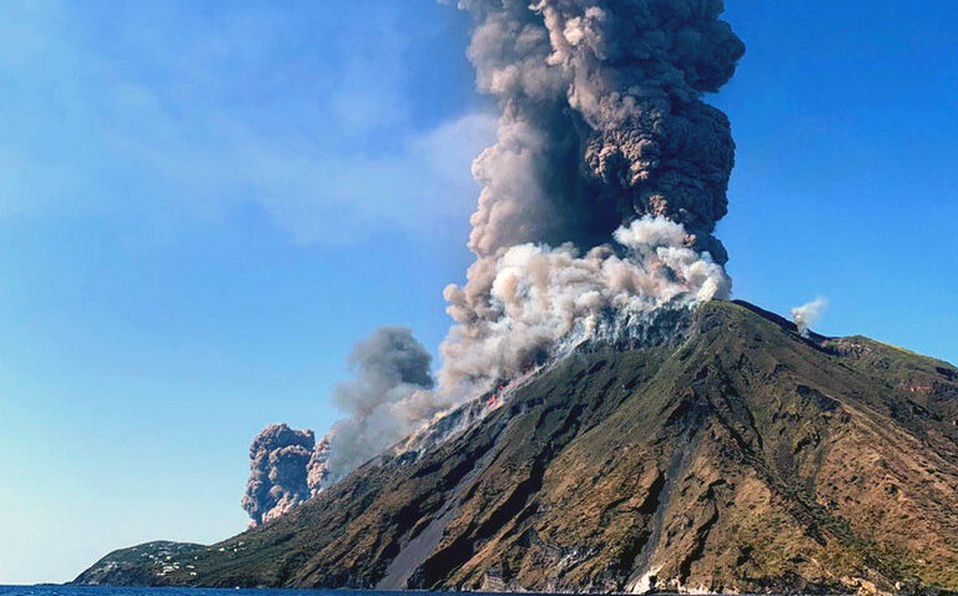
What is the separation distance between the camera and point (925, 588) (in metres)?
190

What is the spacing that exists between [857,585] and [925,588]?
14576 millimetres

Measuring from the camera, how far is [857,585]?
19762 centimetres
